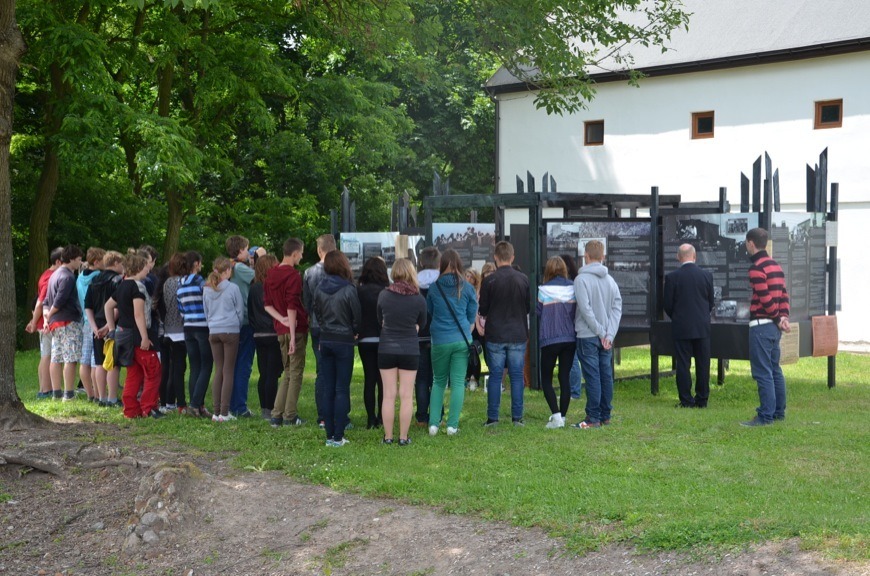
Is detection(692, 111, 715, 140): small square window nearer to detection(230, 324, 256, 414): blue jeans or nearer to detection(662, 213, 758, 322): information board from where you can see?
detection(662, 213, 758, 322): information board

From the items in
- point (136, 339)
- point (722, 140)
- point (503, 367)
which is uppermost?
point (722, 140)

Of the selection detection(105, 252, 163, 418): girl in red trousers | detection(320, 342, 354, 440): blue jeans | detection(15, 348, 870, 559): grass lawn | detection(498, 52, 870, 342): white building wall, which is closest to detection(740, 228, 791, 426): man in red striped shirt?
detection(15, 348, 870, 559): grass lawn

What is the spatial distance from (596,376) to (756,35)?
1542 centimetres

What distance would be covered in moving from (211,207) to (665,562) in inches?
950

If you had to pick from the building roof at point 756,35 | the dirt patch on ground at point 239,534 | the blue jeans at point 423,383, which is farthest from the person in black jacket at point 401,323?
the building roof at point 756,35

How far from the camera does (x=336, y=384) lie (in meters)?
9.57

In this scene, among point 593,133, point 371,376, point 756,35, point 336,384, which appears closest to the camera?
point 336,384

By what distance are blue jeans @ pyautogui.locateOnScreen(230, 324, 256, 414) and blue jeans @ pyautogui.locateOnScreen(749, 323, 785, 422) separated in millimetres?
5174

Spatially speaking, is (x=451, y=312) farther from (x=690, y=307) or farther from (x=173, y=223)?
(x=173, y=223)

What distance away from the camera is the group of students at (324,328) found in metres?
9.48

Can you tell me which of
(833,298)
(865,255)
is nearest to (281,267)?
(833,298)

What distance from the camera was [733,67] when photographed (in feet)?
75.4

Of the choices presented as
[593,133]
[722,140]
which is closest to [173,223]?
[593,133]

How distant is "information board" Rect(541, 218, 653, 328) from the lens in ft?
43.1
